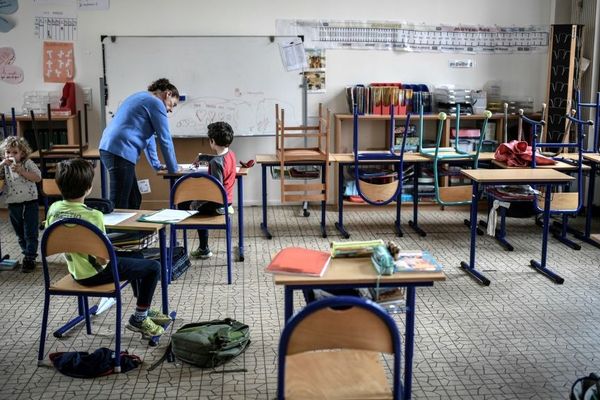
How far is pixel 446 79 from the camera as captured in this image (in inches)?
290

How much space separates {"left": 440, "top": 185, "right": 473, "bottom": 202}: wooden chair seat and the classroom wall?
6.31ft

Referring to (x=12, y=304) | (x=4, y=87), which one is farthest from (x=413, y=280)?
(x=4, y=87)

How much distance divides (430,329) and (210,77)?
12.9 feet

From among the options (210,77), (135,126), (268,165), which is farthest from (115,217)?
(210,77)

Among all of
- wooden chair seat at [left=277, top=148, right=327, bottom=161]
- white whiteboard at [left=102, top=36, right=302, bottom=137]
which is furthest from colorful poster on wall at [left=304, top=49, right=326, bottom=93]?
wooden chair seat at [left=277, top=148, right=327, bottom=161]

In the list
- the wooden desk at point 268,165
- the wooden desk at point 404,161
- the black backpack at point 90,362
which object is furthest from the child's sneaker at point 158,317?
the wooden desk at point 404,161

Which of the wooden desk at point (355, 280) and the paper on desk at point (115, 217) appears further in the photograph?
the paper on desk at point (115, 217)

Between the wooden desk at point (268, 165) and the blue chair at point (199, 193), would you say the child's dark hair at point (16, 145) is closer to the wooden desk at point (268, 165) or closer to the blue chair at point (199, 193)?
the blue chair at point (199, 193)

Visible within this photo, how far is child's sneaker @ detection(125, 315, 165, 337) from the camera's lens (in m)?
3.70

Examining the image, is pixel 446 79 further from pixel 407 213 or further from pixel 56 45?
pixel 56 45

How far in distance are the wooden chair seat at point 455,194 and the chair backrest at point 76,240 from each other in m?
3.26

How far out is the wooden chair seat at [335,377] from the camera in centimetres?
230

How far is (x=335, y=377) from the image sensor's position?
7.85ft

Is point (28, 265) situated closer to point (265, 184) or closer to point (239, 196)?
point (239, 196)
